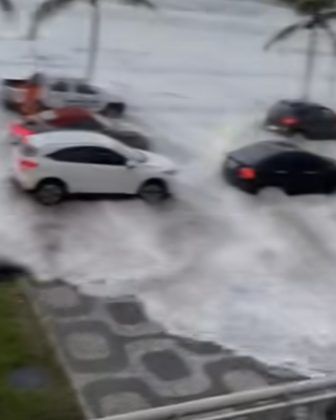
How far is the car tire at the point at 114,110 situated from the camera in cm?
2544

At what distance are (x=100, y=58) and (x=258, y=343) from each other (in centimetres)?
2133

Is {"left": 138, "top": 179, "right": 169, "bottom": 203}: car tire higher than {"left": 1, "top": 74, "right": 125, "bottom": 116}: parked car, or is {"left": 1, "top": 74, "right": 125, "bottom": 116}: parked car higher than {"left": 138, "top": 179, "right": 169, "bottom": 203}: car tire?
{"left": 1, "top": 74, "right": 125, "bottom": 116}: parked car

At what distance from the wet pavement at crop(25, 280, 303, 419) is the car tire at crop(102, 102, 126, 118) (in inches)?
443

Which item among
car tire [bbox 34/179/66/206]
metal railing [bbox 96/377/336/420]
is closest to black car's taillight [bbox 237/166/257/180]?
car tire [bbox 34/179/66/206]

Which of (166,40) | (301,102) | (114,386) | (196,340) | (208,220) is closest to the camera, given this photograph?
(114,386)

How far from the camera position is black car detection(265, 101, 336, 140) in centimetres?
2505

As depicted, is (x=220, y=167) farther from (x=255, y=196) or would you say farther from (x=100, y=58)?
(x=100, y=58)

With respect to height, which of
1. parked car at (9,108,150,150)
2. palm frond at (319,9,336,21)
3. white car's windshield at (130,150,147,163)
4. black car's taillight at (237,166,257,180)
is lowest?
black car's taillight at (237,166,257,180)

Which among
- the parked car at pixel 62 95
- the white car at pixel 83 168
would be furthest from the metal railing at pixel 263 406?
the parked car at pixel 62 95

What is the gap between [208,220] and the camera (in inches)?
734

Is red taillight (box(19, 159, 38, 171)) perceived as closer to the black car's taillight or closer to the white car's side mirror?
the white car's side mirror

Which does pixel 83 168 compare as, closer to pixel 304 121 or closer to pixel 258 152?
pixel 258 152

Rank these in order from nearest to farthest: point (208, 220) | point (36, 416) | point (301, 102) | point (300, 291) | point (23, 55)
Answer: point (36, 416)
point (300, 291)
point (208, 220)
point (301, 102)
point (23, 55)

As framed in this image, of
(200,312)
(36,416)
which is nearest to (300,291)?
(200,312)
